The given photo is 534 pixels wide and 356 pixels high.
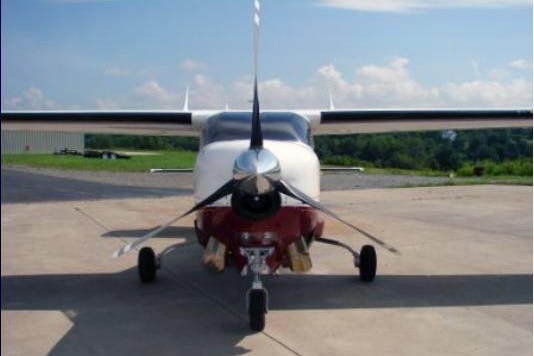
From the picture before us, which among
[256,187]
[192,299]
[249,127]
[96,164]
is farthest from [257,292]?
[96,164]

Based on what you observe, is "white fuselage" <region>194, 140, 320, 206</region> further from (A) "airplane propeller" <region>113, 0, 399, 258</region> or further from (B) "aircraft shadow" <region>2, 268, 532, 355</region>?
(B) "aircraft shadow" <region>2, 268, 532, 355</region>

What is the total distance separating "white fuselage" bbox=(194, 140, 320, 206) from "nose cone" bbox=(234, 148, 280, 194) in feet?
1.52

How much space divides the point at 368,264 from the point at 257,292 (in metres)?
2.28

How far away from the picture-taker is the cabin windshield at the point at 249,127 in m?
6.22

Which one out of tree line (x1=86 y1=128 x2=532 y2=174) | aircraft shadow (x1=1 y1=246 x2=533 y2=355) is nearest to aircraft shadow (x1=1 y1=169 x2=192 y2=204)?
aircraft shadow (x1=1 y1=246 x2=533 y2=355)

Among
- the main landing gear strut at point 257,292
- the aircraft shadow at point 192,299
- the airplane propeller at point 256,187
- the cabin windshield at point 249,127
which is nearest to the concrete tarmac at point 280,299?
the aircraft shadow at point 192,299

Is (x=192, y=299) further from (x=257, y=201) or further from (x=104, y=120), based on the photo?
(x=104, y=120)

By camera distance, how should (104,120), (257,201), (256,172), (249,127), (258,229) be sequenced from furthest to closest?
(104,120) < (249,127) < (258,229) < (257,201) < (256,172)

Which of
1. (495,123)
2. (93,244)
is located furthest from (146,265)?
(495,123)

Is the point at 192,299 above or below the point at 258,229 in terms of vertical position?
below

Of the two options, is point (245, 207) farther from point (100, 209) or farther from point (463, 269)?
point (100, 209)

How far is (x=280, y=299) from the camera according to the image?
6.12 m

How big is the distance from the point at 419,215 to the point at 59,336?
9.89m

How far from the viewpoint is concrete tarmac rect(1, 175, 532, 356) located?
4793 millimetres
